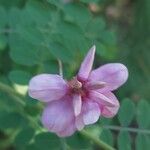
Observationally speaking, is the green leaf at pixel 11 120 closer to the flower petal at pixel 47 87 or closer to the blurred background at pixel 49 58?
the blurred background at pixel 49 58

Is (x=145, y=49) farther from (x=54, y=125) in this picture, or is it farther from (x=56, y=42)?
(x=54, y=125)

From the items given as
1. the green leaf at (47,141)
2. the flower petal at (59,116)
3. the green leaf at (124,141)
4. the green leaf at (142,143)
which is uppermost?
the flower petal at (59,116)

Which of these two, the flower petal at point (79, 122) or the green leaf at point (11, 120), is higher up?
the flower petal at point (79, 122)

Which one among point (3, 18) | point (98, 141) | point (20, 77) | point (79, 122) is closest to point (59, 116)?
point (79, 122)

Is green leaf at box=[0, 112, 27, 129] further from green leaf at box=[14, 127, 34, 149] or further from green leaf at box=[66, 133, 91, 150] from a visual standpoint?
green leaf at box=[66, 133, 91, 150]

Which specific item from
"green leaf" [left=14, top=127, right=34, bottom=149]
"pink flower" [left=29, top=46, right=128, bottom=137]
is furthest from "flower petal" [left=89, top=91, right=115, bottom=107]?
"green leaf" [left=14, top=127, right=34, bottom=149]

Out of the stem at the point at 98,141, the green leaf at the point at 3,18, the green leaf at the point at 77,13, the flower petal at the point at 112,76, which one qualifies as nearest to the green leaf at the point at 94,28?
the green leaf at the point at 77,13
